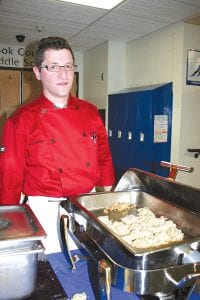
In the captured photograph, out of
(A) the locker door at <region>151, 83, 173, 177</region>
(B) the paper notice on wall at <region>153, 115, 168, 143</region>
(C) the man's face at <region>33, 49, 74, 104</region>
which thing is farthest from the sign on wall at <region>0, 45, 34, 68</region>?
(C) the man's face at <region>33, 49, 74, 104</region>

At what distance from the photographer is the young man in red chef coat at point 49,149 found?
144 cm

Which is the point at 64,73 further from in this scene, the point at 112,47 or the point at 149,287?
the point at 112,47

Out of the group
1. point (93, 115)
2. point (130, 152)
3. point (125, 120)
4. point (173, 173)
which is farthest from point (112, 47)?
point (173, 173)

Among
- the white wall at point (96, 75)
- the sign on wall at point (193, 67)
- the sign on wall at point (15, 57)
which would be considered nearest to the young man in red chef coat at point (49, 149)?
the sign on wall at point (193, 67)

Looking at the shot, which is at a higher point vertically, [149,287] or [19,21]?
[19,21]

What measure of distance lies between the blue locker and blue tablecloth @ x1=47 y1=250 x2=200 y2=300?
2.55 metres

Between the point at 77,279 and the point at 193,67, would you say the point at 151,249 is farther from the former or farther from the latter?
the point at 193,67

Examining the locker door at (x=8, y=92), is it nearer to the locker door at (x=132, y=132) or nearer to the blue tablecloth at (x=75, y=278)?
the locker door at (x=132, y=132)

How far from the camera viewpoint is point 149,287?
717 mm

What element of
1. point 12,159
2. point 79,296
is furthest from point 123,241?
point 12,159

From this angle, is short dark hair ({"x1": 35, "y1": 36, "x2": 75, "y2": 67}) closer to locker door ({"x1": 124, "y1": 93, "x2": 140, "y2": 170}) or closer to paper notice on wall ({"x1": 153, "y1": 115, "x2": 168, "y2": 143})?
paper notice on wall ({"x1": 153, "y1": 115, "x2": 168, "y2": 143})

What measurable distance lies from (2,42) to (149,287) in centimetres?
489

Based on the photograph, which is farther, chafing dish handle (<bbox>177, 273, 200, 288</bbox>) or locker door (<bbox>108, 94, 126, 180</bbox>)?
locker door (<bbox>108, 94, 126, 180</bbox>)

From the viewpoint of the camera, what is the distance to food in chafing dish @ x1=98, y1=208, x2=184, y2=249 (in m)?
0.97
